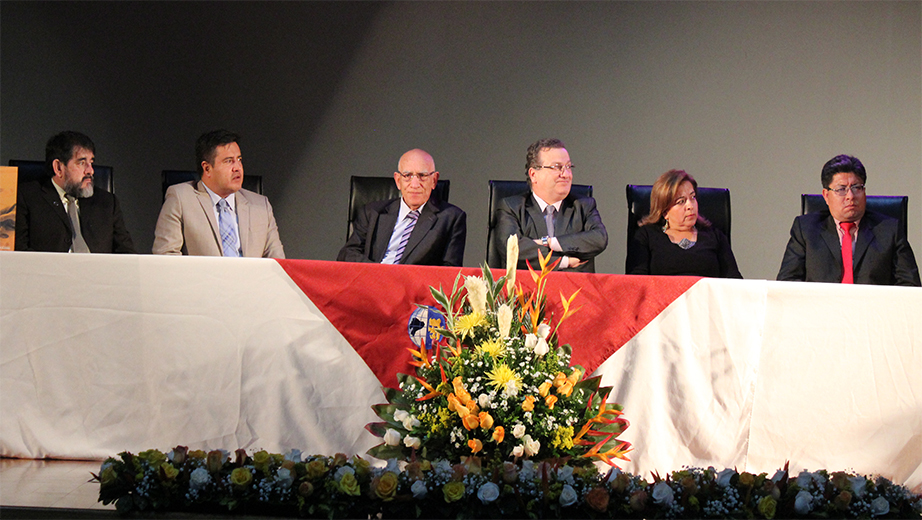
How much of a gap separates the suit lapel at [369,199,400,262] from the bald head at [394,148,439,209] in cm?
7

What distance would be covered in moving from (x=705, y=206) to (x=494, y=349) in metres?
2.24

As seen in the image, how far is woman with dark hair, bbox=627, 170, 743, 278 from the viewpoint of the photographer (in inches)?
124

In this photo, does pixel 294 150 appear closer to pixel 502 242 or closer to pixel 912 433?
pixel 502 242

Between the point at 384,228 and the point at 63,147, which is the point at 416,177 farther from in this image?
the point at 63,147

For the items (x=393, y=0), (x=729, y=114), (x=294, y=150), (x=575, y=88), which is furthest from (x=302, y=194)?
(x=729, y=114)

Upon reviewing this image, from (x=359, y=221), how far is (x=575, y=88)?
6.16 ft

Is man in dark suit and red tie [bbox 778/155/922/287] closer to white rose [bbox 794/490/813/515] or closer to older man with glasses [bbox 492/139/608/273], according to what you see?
older man with glasses [bbox 492/139/608/273]

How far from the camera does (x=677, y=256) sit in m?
3.15

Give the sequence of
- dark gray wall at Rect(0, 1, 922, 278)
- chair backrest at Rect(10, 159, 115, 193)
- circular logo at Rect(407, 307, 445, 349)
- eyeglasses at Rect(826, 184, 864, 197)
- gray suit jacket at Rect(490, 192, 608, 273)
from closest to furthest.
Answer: circular logo at Rect(407, 307, 445, 349) < gray suit jacket at Rect(490, 192, 608, 273) < eyeglasses at Rect(826, 184, 864, 197) < chair backrest at Rect(10, 159, 115, 193) < dark gray wall at Rect(0, 1, 922, 278)

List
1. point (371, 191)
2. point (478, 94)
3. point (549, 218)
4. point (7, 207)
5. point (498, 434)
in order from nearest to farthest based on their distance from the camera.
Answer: point (498, 434) < point (7, 207) < point (549, 218) < point (371, 191) < point (478, 94)

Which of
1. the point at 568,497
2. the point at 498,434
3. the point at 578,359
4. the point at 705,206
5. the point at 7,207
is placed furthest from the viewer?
the point at 705,206

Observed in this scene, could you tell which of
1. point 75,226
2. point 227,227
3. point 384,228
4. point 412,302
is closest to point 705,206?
point 384,228

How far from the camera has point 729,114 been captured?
4.57 meters

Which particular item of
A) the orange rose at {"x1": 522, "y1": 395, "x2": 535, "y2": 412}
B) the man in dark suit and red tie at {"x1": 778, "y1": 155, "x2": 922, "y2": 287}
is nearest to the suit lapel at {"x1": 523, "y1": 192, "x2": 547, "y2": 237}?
the man in dark suit and red tie at {"x1": 778, "y1": 155, "x2": 922, "y2": 287}
